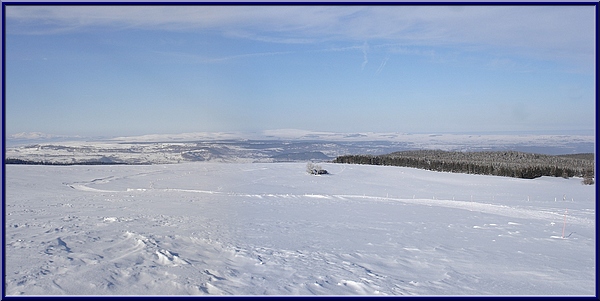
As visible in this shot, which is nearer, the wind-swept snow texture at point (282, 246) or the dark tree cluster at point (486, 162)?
the wind-swept snow texture at point (282, 246)

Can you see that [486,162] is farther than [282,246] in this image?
Yes

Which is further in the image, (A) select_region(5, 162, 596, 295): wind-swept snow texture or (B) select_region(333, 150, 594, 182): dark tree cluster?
(B) select_region(333, 150, 594, 182): dark tree cluster

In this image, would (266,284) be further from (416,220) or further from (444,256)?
(416,220)
